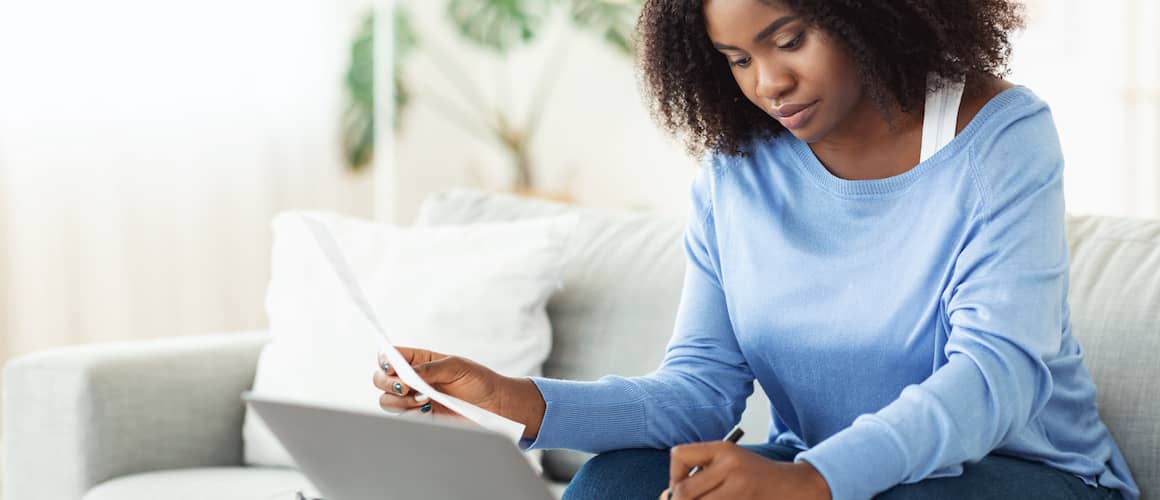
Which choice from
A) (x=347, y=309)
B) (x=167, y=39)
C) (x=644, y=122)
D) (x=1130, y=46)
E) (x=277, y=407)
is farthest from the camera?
(x=644, y=122)

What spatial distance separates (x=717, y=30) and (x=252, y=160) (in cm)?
237

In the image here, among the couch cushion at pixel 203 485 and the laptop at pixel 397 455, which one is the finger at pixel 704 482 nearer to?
the laptop at pixel 397 455

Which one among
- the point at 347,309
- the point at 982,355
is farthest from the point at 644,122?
the point at 982,355

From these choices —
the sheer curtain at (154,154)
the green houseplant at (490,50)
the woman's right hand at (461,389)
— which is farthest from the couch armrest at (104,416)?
the green houseplant at (490,50)

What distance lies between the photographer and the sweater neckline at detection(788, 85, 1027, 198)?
1114 millimetres

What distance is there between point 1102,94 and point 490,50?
1.76m

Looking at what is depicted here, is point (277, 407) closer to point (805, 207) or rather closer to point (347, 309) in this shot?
point (805, 207)

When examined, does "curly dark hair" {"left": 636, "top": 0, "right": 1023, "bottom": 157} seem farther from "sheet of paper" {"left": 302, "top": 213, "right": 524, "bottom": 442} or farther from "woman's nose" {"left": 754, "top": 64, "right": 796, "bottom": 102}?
"sheet of paper" {"left": 302, "top": 213, "right": 524, "bottom": 442}

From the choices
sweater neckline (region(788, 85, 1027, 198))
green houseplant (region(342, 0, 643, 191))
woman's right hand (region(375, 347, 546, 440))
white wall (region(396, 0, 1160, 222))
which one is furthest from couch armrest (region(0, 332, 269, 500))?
white wall (region(396, 0, 1160, 222))

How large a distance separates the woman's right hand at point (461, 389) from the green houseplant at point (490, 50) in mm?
2487

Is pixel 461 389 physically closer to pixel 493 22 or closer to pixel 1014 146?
pixel 1014 146

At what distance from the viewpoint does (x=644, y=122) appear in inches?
151

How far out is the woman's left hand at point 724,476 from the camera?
2.92ft

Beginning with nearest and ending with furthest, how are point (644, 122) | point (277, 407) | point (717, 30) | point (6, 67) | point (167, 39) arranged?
point (277, 407) → point (717, 30) → point (6, 67) → point (167, 39) → point (644, 122)
